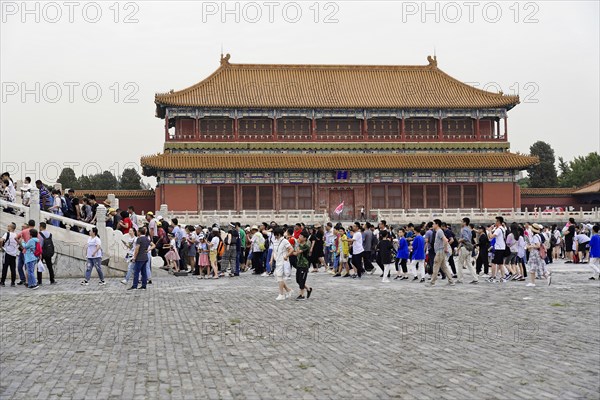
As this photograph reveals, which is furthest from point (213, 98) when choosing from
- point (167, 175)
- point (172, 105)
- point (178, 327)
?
point (178, 327)

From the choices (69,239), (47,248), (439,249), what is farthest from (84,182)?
(439,249)

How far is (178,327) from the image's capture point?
1155 cm

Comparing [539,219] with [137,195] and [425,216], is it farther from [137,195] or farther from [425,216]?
[137,195]

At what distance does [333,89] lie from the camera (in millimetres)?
55375

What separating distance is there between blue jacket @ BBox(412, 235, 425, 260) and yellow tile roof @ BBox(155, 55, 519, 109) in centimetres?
3382

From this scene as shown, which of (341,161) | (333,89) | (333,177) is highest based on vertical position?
(333,89)

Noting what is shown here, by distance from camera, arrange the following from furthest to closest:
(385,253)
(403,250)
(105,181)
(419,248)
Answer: (105,181) → (403,250) → (385,253) → (419,248)

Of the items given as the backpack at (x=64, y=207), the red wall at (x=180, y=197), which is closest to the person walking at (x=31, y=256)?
the backpack at (x=64, y=207)

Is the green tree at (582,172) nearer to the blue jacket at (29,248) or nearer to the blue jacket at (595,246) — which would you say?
the blue jacket at (595,246)

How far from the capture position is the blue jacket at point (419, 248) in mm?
19578

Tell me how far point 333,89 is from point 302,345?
4675 cm

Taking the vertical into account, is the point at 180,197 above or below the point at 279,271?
above

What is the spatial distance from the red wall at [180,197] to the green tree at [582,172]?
47760 mm

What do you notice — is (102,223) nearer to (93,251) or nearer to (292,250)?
(93,251)
